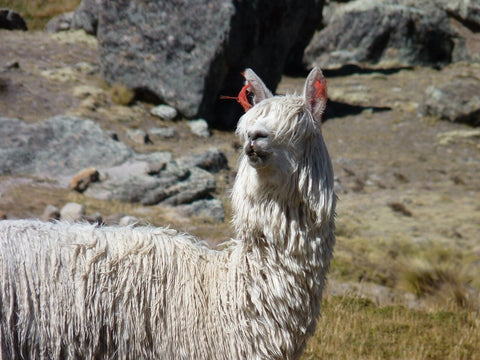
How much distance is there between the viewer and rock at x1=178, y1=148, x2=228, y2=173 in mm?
14125

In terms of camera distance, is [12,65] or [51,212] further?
[12,65]

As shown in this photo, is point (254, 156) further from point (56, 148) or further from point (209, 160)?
point (209, 160)

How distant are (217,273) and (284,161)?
731 millimetres

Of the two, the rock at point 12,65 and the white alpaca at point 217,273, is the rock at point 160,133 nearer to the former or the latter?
the rock at point 12,65

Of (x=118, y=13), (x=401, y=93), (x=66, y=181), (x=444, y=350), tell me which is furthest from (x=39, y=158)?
(x=401, y=93)

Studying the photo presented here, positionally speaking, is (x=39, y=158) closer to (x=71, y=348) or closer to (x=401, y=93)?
(x=71, y=348)

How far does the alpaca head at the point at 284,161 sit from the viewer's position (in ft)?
10.9

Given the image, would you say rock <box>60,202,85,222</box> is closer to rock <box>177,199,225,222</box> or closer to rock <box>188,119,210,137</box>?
rock <box>177,199,225,222</box>

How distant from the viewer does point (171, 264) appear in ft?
11.5

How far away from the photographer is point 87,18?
2203 centimetres

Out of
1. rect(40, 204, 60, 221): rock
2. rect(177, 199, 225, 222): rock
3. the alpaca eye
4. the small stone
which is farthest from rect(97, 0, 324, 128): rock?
the alpaca eye

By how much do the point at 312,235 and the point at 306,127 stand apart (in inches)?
22.5

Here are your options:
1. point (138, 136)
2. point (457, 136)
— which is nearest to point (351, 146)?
point (457, 136)

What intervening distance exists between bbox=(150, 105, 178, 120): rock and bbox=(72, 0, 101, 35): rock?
6.26 m
